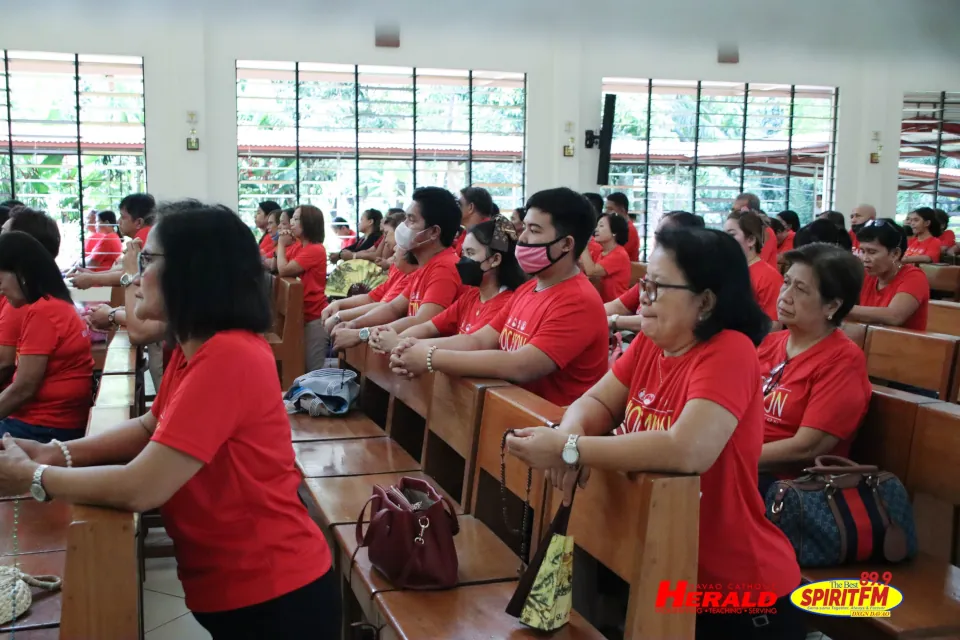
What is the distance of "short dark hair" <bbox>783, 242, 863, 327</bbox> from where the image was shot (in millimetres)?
2674

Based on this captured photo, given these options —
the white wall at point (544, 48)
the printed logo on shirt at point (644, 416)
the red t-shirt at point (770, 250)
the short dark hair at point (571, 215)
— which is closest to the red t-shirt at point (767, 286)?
the short dark hair at point (571, 215)

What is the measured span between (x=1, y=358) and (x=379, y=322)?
70.3 inches

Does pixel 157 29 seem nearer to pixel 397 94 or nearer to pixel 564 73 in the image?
pixel 397 94

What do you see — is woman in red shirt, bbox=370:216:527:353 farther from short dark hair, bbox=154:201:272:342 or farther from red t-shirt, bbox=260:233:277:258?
red t-shirt, bbox=260:233:277:258

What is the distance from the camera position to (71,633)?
164 centimetres

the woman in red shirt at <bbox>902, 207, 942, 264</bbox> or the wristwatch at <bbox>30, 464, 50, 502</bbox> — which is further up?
the woman in red shirt at <bbox>902, 207, 942, 264</bbox>

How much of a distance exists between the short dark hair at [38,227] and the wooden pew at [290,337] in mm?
1704

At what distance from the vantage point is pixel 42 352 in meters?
3.35

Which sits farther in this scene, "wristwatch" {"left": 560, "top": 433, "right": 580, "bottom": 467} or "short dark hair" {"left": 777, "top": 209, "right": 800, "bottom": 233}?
"short dark hair" {"left": 777, "top": 209, "right": 800, "bottom": 233}

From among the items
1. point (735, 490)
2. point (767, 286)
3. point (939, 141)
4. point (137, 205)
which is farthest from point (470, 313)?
point (939, 141)

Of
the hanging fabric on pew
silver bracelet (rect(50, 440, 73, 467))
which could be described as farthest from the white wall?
silver bracelet (rect(50, 440, 73, 467))

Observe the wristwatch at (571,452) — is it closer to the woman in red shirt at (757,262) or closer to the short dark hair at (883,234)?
the woman in red shirt at (757,262)

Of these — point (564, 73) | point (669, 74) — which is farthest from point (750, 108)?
point (564, 73)

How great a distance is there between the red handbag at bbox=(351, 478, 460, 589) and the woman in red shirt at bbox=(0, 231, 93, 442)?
1.84 metres
